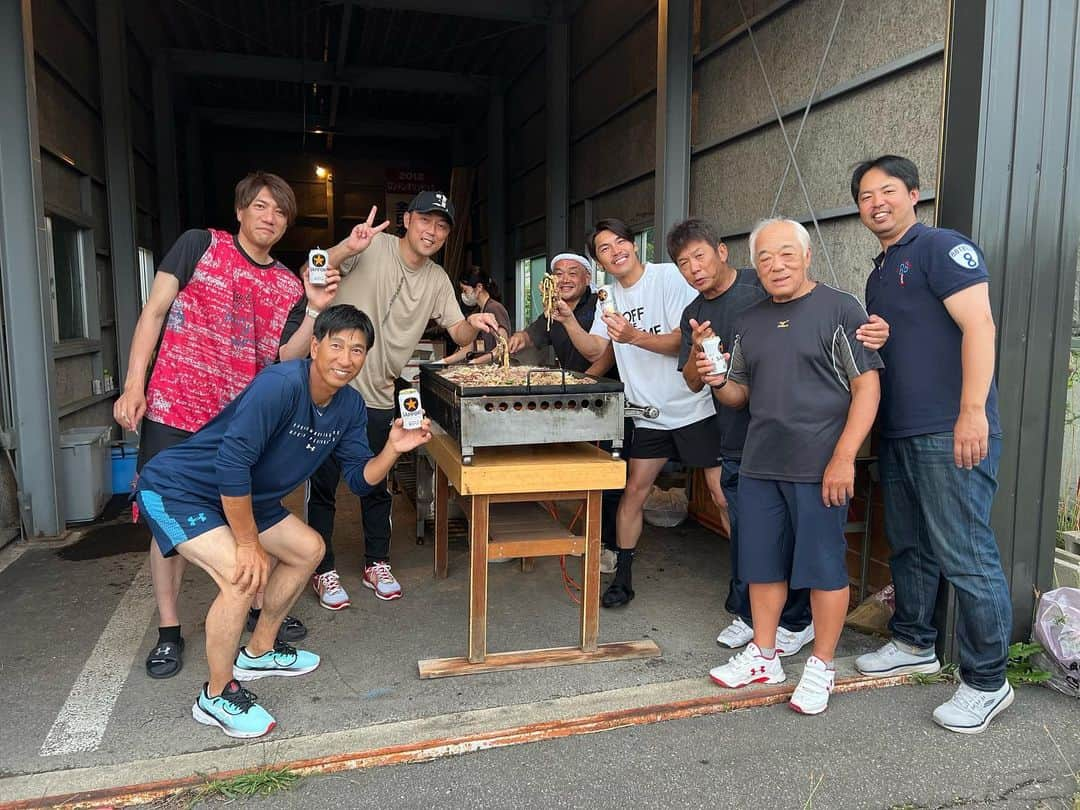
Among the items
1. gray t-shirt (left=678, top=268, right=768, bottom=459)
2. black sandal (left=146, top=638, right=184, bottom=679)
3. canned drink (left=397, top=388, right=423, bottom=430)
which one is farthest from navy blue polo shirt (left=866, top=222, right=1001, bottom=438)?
black sandal (left=146, top=638, right=184, bottom=679)

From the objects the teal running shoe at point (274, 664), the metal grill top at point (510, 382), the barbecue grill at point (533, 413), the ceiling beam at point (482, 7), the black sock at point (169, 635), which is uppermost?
the ceiling beam at point (482, 7)

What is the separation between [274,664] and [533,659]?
106cm

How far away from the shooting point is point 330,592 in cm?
391

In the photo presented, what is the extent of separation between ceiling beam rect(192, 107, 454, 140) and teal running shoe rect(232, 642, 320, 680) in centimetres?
1366

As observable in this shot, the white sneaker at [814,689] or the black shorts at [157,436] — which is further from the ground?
the black shorts at [157,436]

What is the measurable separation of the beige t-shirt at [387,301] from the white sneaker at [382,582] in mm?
876

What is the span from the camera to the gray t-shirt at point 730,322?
338 cm

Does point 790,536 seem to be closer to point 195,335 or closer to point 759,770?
point 759,770

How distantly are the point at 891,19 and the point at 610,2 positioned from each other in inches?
193

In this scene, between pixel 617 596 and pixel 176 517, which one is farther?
pixel 617 596

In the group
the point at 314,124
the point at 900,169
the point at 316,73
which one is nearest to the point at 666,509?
the point at 900,169

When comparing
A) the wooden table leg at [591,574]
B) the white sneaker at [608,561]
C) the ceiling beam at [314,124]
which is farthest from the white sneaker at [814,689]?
the ceiling beam at [314,124]

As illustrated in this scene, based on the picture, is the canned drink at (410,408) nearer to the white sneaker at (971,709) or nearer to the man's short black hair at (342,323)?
the man's short black hair at (342,323)

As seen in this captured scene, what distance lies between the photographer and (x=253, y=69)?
38.6ft
